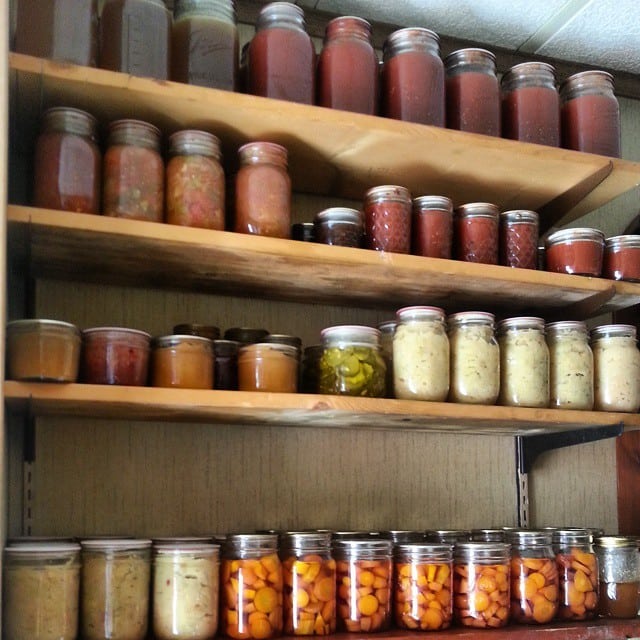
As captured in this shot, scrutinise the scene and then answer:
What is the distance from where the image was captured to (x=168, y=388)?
44.4 inches

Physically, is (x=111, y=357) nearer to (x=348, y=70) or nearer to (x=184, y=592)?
(x=184, y=592)

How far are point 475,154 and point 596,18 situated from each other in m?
0.49

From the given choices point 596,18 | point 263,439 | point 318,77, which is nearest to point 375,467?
point 263,439

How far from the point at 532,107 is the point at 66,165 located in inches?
30.8

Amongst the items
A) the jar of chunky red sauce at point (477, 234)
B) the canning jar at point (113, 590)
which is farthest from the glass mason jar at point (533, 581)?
the canning jar at point (113, 590)

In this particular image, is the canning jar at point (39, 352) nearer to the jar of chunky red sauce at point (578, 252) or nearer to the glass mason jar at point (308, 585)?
the glass mason jar at point (308, 585)

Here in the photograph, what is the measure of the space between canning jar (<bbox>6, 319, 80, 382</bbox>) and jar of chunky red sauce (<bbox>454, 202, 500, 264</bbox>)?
2.13 feet

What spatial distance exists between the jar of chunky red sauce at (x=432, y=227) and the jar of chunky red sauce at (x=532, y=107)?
202 mm

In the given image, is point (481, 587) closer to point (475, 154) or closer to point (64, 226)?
point (475, 154)

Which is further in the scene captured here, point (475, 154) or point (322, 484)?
point (322, 484)

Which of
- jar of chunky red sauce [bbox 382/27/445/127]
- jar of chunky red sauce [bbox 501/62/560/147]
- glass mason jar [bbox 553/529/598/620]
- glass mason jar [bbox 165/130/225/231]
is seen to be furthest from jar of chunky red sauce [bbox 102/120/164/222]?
glass mason jar [bbox 553/529/598/620]

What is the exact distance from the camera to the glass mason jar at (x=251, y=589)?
3.73ft

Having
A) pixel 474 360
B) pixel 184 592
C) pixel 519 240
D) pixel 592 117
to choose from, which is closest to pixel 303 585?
pixel 184 592

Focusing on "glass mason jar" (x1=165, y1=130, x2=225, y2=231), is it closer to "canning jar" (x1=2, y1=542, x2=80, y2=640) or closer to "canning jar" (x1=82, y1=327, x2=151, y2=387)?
"canning jar" (x1=82, y1=327, x2=151, y2=387)
